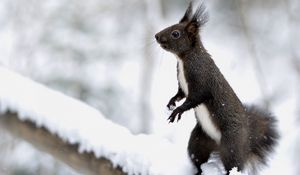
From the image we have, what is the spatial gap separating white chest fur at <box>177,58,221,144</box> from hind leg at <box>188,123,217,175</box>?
39 millimetres

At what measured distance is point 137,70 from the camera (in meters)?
8.00

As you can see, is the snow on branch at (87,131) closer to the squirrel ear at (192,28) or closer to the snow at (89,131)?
the snow at (89,131)

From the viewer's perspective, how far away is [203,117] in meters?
2.87

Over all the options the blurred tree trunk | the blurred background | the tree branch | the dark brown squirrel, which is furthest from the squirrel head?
the blurred tree trunk

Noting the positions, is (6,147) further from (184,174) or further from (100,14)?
(100,14)

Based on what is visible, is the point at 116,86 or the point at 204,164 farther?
the point at 116,86

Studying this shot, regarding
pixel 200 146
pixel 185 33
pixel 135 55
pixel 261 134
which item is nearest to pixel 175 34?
pixel 185 33

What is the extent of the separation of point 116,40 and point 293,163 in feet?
7.09

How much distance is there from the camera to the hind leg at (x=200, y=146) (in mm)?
2906

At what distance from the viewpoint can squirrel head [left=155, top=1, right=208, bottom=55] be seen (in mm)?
2871

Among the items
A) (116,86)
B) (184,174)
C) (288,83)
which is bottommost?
(184,174)

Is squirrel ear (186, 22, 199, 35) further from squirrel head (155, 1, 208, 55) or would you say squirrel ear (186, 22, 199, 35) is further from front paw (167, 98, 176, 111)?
front paw (167, 98, 176, 111)

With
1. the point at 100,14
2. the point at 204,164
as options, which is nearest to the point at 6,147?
the point at 204,164

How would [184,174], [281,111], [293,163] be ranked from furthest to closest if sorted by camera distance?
[281,111] → [293,163] → [184,174]
